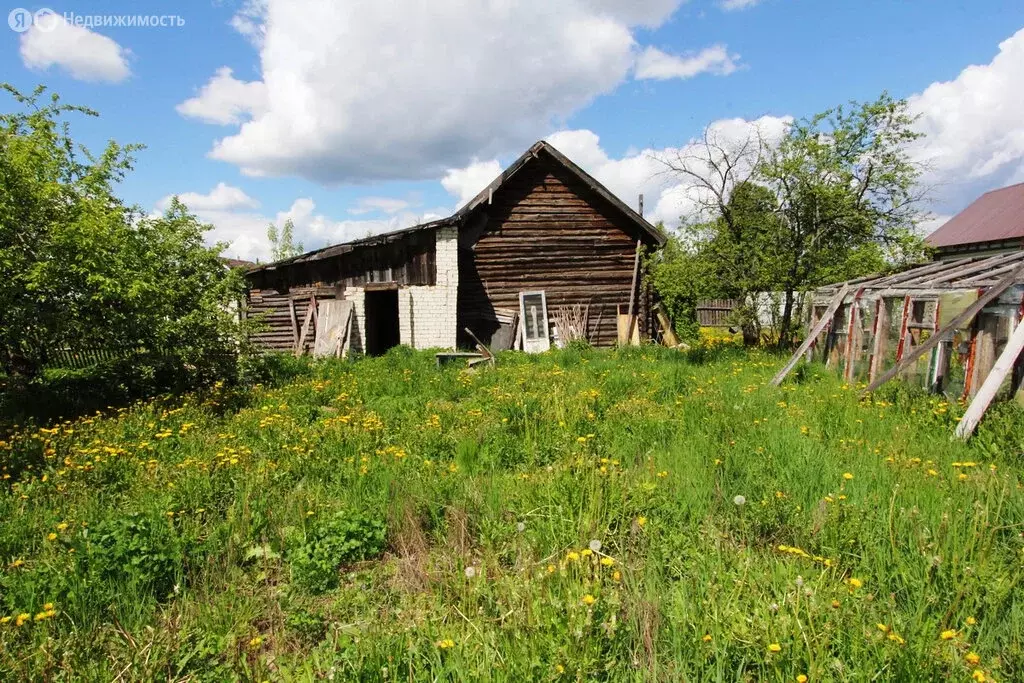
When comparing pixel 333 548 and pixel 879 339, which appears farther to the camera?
pixel 879 339

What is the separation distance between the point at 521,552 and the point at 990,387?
6.17 m

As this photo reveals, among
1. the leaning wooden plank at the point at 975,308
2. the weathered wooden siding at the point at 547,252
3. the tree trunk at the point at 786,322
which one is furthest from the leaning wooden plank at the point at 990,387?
the weathered wooden siding at the point at 547,252

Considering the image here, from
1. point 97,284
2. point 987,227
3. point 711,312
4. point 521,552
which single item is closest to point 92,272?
point 97,284

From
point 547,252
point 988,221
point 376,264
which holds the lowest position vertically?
point 376,264

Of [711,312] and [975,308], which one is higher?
[711,312]

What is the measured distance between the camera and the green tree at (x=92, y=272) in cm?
802

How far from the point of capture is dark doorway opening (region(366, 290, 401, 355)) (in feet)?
57.5

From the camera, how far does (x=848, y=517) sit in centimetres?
374

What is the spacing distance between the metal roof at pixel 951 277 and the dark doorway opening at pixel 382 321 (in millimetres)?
13365

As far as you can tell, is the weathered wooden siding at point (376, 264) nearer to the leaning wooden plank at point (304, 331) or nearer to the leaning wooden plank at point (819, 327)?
the leaning wooden plank at point (304, 331)

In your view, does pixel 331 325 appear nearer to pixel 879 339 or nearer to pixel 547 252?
pixel 547 252

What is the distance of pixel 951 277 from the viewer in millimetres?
8289

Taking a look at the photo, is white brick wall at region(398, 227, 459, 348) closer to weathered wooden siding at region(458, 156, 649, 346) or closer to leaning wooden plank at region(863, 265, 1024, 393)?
weathered wooden siding at region(458, 156, 649, 346)

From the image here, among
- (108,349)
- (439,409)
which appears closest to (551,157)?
(439,409)
